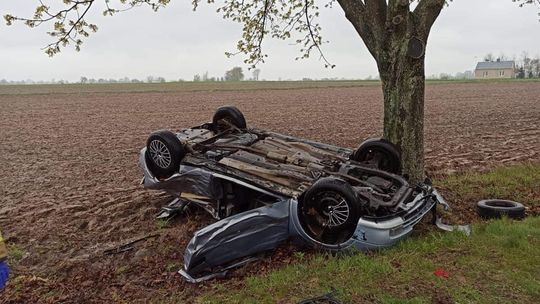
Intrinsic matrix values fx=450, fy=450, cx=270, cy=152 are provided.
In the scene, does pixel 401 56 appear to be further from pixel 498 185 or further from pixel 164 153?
pixel 164 153

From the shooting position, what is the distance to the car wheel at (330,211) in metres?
4.74

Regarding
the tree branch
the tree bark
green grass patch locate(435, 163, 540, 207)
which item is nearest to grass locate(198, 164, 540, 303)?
the tree bark

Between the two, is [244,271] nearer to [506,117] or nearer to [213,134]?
[213,134]

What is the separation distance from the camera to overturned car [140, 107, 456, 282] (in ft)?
15.9

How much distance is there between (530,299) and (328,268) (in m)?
1.80

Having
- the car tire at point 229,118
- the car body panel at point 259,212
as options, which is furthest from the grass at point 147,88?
the car body panel at point 259,212

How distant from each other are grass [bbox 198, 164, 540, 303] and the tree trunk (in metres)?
1.23

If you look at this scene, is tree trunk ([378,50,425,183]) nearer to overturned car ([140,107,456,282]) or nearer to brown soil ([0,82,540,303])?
overturned car ([140,107,456,282])

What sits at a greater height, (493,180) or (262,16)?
(262,16)

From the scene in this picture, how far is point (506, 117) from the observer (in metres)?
19.3

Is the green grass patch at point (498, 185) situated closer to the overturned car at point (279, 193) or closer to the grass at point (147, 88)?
the overturned car at point (279, 193)

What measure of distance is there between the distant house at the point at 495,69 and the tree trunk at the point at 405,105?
121 metres

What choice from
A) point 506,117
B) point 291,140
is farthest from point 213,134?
point 506,117

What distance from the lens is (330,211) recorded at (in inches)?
191
